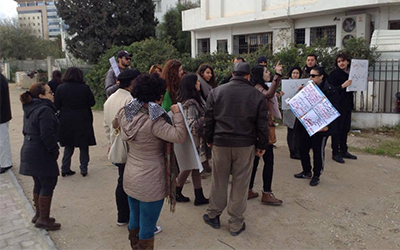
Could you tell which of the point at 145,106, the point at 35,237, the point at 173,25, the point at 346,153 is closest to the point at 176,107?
the point at 145,106

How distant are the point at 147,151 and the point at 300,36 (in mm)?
16322

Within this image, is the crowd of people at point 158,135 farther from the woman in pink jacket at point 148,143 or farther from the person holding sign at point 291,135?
the person holding sign at point 291,135

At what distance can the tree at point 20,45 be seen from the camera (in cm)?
3784

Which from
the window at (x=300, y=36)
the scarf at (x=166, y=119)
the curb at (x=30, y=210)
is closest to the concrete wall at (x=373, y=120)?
the scarf at (x=166, y=119)

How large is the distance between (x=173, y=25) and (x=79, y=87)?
25.5 meters

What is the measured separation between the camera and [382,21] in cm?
1412

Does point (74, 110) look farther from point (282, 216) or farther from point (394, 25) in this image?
point (394, 25)

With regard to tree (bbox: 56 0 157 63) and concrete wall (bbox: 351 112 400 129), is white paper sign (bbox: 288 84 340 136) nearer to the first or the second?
concrete wall (bbox: 351 112 400 129)

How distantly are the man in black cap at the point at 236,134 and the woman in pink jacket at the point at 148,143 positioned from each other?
72 centimetres

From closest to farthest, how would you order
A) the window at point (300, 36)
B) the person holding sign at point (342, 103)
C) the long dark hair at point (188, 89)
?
the long dark hair at point (188, 89)
the person holding sign at point (342, 103)
the window at point (300, 36)

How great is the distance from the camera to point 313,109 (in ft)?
16.1

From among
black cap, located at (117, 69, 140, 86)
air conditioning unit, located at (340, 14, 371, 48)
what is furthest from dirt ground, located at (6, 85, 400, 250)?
air conditioning unit, located at (340, 14, 371, 48)

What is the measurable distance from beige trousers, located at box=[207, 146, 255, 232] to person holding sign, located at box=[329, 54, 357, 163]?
9.55ft

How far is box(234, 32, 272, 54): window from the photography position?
19172 mm
